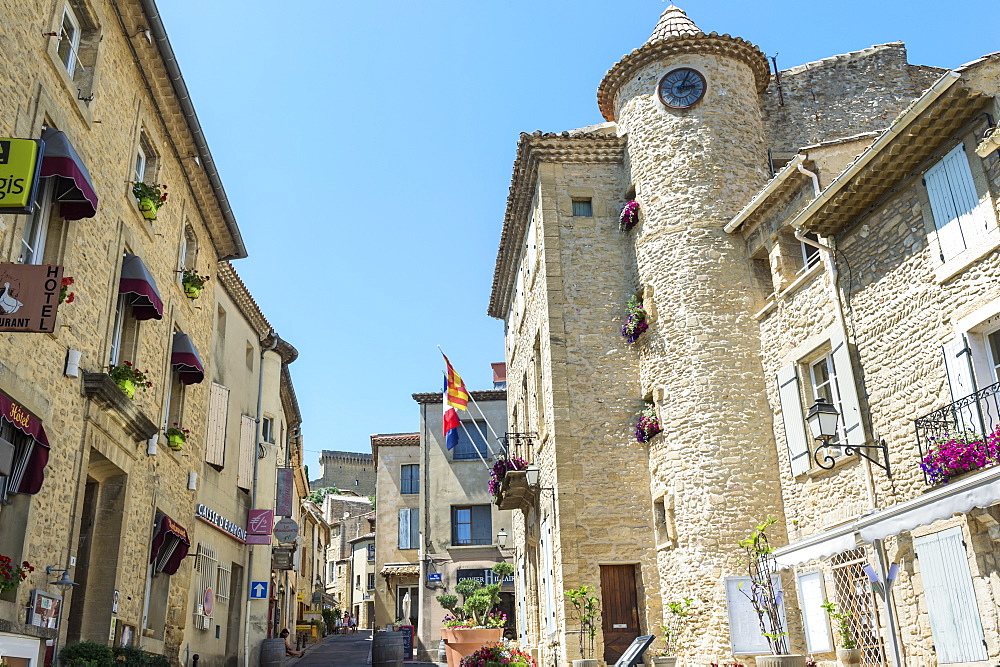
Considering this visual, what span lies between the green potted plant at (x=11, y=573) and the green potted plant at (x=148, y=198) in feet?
20.1

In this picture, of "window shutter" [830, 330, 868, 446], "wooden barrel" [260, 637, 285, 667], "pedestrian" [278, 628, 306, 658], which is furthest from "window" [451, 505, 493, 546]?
"window shutter" [830, 330, 868, 446]

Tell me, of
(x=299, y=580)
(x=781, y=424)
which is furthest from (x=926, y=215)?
(x=299, y=580)

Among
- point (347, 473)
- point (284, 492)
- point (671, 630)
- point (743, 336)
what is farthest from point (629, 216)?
point (347, 473)

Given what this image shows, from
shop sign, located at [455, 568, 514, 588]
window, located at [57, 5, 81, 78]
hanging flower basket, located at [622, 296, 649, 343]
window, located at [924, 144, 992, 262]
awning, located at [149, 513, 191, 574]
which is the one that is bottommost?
awning, located at [149, 513, 191, 574]

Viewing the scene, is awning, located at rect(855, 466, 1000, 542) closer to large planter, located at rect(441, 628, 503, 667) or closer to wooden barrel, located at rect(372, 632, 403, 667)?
large planter, located at rect(441, 628, 503, 667)

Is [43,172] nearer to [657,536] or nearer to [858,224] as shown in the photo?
[858,224]

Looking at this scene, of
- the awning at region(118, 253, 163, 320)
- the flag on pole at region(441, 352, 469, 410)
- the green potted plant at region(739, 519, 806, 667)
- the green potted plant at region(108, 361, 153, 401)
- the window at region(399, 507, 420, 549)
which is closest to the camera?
the green potted plant at region(739, 519, 806, 667)

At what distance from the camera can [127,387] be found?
11961 millimetres

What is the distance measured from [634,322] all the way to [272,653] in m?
11.3

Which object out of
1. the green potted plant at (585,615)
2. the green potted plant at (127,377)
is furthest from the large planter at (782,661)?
the green potted plant at (127,377)

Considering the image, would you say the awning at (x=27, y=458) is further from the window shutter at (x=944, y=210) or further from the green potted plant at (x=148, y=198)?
the window shutter at (x=944, y=210)

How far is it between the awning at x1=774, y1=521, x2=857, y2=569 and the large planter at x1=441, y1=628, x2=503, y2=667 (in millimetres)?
8576

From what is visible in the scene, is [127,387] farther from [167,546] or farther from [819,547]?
[819,547]

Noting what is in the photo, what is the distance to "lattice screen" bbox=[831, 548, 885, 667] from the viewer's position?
A: 1124 centimetres
